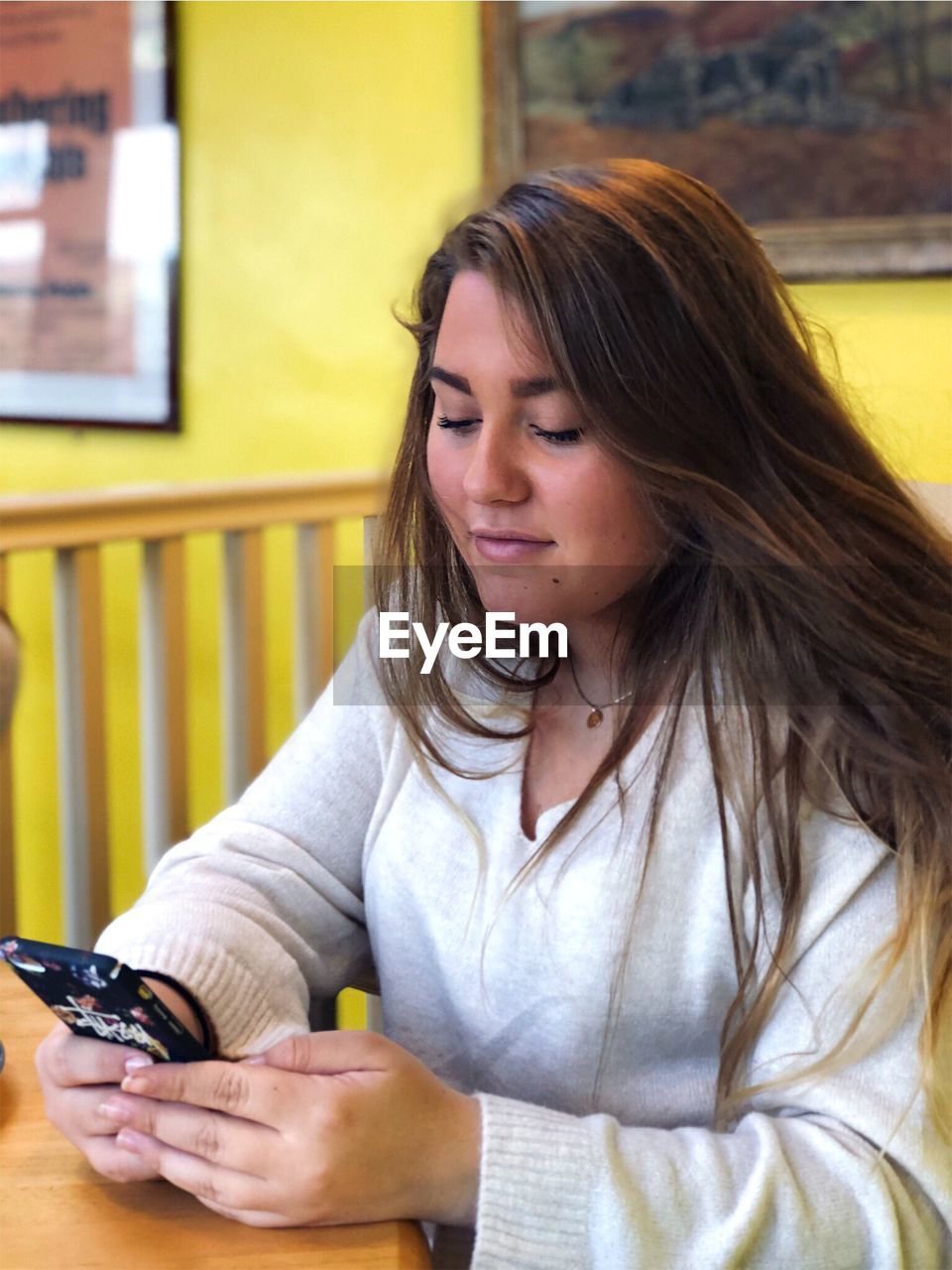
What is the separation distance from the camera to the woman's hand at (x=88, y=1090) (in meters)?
0.81

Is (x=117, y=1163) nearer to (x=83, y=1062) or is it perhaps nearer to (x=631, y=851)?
(x=83, y=1062)

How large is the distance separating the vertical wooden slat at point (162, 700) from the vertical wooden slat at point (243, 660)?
85 mm

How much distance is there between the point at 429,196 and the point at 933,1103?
188 centimetres

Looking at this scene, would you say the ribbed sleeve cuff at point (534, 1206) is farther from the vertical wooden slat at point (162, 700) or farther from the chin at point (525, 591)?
the vertical wooden slat at point (162, 700)

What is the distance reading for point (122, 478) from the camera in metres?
2.74

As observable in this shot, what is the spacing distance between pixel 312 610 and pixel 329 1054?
1.47 m

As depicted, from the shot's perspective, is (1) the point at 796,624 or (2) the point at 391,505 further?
(2) the point at 391,505

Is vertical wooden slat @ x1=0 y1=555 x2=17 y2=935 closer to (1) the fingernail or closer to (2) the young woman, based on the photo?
(2) the young woman

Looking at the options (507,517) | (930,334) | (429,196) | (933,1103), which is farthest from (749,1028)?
(429,196)

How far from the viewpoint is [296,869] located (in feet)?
3.56

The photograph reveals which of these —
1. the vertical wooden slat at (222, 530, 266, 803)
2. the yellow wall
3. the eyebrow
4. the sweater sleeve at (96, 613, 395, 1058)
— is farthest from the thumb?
the yellow wall

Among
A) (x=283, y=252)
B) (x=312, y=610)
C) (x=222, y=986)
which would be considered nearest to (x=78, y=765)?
(x=312, y=610)

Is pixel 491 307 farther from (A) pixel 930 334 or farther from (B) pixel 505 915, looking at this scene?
(A) pixel 930 334

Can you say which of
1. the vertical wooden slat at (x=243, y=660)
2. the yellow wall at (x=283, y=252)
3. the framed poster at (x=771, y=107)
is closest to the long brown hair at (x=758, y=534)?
the framed poster at (x=771, y=107)
